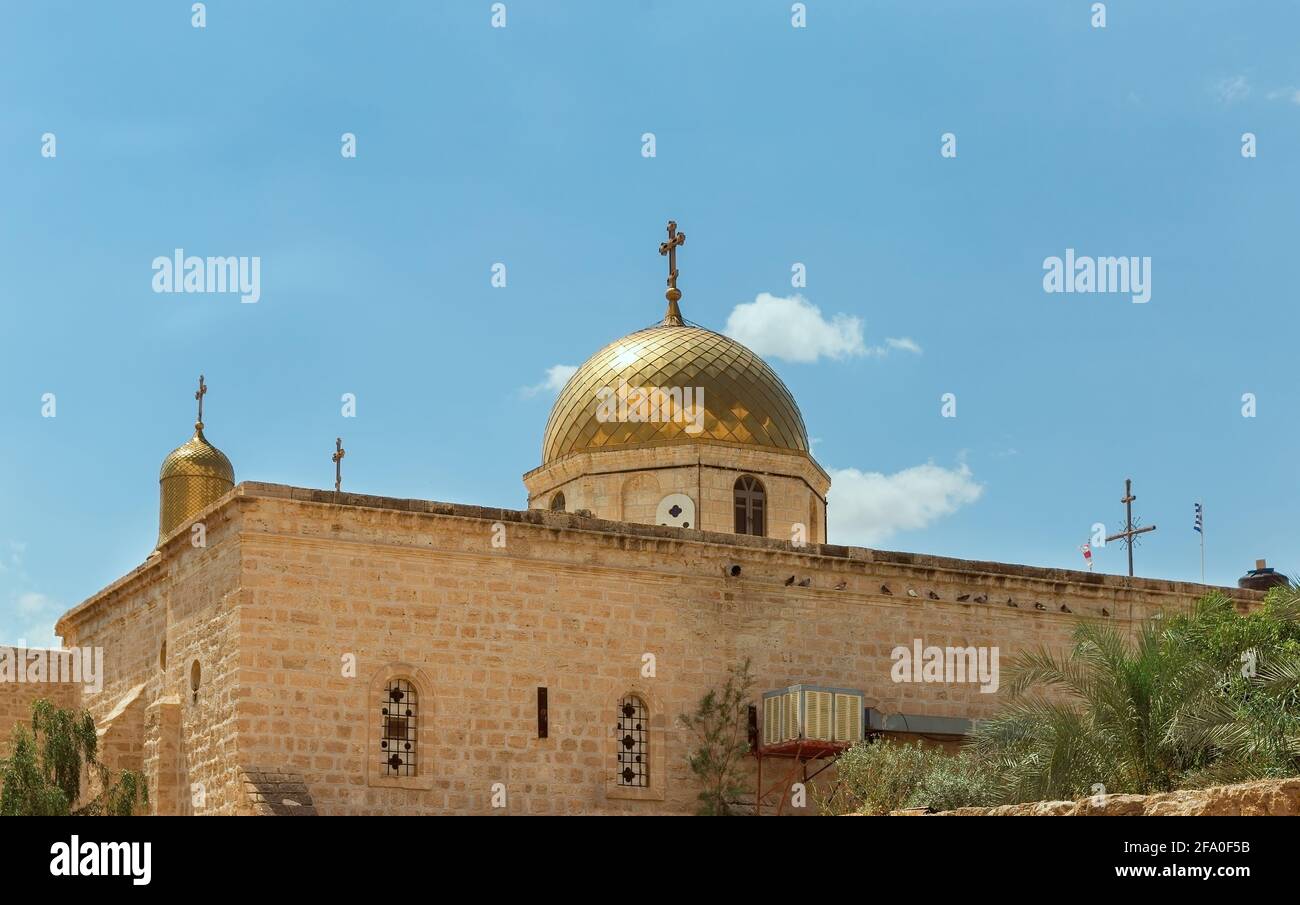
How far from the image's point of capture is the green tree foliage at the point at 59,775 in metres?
17.5

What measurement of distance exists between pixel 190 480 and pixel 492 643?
8846mm

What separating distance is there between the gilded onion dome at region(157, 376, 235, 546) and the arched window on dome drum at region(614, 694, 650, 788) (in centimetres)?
901

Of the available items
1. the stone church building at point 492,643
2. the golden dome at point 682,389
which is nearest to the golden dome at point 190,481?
the stone church building at point 492,643

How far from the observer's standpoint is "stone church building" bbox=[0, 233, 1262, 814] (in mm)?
17641

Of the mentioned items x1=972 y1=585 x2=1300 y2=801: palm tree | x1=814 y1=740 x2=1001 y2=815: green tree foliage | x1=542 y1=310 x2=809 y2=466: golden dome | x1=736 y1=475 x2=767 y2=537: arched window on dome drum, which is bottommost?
x1=814 y1=740 x2=1001 y2=815: green tree foliage

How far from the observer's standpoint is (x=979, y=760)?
58.1 feet

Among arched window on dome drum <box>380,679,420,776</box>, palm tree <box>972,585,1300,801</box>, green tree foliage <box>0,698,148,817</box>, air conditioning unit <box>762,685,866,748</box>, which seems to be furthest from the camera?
air conditioning unit <box>762,685,866,748</box>

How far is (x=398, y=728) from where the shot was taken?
1805cm

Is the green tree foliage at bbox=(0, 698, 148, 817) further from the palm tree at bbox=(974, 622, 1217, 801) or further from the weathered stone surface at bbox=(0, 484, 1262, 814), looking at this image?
the palm tree at bbox=(974, 622, 1217, 801)

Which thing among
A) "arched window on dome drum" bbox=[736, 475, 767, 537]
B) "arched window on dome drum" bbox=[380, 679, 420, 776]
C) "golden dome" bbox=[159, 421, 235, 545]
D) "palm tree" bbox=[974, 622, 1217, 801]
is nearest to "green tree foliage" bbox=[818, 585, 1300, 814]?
"palm tree" bbox=[974, 622, 1217, 801]

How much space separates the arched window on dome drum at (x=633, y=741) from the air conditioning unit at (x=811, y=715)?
1.42 meters

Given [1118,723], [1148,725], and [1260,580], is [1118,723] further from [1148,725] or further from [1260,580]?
[1260,580]
